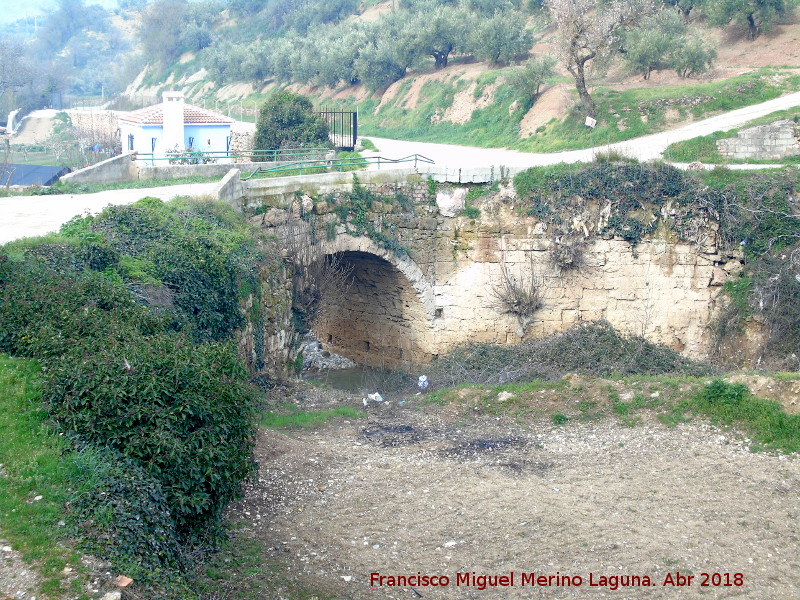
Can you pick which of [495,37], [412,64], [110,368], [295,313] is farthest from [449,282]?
[412,64]

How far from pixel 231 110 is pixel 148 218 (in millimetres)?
31404

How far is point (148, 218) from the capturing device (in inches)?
517

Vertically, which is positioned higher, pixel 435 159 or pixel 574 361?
pixel 435 159

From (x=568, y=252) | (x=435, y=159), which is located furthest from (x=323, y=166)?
(x=568, y=252)

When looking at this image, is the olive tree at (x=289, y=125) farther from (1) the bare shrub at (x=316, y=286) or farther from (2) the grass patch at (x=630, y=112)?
(1) the bare shrub at (x=316, y=286)

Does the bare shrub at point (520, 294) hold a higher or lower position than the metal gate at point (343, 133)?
lower

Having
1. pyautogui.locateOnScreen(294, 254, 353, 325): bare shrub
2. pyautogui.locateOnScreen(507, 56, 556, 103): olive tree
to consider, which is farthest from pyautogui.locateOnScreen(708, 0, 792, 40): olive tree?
pyautogui.locateOnScreen(294, 254, 353, 325): bare shrub

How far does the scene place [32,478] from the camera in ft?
23.1

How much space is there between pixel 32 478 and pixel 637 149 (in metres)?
17.7

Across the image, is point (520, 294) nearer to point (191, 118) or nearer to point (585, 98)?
point (585, 98)

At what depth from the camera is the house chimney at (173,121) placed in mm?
25312

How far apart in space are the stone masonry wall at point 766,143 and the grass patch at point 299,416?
12.6 m

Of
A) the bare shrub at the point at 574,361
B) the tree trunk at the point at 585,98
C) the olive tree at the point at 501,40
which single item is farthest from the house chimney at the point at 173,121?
the bare shrub at the point at 574,361

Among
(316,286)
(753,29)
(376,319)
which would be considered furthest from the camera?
(753,29)
